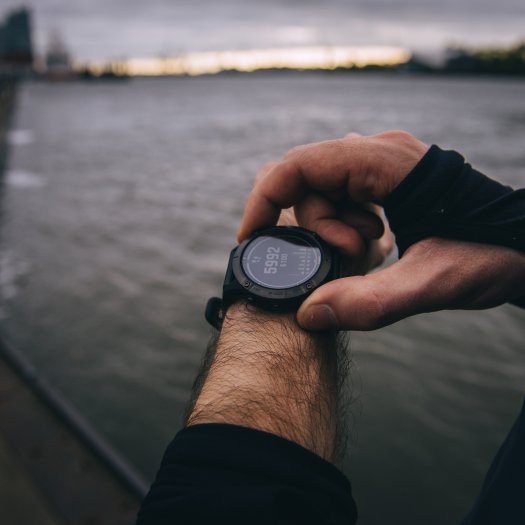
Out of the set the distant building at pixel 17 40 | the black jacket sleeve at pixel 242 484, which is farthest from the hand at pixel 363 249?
the distant building at pixel 17 40

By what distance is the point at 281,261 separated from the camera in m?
1.66

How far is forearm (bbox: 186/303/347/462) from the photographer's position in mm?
1068

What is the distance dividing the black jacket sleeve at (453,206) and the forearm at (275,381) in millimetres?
451

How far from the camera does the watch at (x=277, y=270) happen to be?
1.48m

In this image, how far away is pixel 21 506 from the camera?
2.72 meters

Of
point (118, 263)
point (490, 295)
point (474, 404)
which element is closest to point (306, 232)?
point (490, 295)

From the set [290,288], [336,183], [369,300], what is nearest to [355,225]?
[336,183]

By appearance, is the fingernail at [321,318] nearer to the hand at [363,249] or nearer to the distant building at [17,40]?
the hand at [363,249]

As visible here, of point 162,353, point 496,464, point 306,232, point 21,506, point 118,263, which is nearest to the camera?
point 496,464

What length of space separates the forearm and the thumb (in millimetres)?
105

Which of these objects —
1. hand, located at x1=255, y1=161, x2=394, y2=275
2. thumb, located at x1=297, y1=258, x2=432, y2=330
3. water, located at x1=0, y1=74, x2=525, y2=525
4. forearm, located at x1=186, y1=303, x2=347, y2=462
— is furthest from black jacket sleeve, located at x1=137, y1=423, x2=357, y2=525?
water, located at x1=0, y1=74, x2=525, y2=525

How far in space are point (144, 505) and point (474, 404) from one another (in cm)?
521

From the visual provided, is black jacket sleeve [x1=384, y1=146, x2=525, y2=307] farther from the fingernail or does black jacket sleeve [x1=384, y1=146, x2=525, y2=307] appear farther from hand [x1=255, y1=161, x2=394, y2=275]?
the fingernail

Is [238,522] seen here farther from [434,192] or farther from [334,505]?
[434,192]
